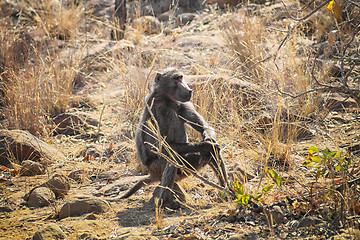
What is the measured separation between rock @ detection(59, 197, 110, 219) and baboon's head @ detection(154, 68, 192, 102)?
1.16 meters

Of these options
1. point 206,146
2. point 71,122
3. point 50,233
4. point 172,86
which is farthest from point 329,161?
point 71,122

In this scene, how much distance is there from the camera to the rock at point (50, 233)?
263cm

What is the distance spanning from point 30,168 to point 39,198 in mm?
935

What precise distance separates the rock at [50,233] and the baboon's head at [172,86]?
1.54 metres

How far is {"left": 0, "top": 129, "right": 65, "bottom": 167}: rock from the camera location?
459 centimetres

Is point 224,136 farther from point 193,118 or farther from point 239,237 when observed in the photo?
point 239,237

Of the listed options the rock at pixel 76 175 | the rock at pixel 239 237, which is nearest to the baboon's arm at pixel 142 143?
the rock at pixel 76 175

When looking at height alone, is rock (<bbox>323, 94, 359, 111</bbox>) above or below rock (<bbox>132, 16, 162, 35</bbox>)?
below

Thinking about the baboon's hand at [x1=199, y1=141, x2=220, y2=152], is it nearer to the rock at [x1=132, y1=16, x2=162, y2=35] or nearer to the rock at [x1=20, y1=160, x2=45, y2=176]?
the rock at [x1=20, y1=160, x2=45, y2=176]

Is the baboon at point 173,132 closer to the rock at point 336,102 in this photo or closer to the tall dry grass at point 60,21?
the rock at point 336,102

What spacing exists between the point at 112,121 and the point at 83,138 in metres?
0.50

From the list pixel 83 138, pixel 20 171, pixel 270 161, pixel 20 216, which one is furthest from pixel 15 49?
pixel 270 161

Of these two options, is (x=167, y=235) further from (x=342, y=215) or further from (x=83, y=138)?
(x=83, y=138)

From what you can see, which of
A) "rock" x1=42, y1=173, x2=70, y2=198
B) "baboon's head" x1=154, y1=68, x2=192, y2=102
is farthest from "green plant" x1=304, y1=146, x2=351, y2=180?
"rock" x1=42, y1=173, x2=70, y2=198
